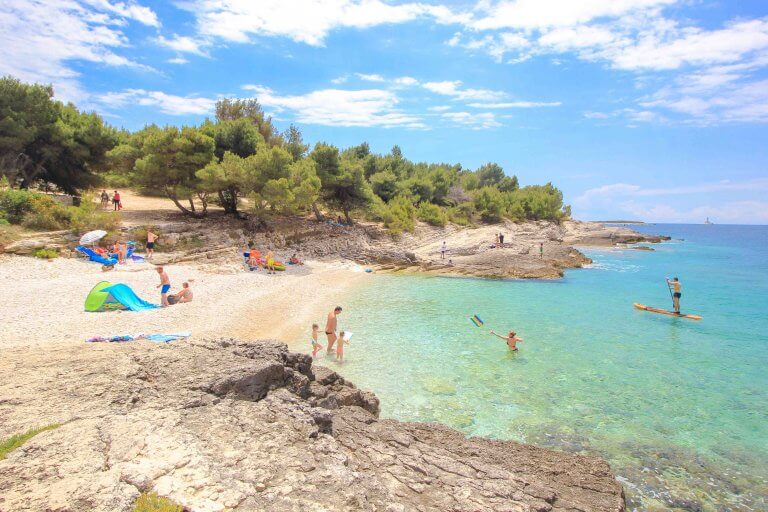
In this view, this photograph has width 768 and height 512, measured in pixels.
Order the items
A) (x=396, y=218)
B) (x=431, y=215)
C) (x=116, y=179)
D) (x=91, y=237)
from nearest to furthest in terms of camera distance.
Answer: (x=91, y=237)
(x=116, y=179)
(x=396, y=218)
(x=431, y=215)

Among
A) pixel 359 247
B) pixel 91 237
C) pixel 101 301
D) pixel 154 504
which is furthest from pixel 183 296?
pixel 359 247

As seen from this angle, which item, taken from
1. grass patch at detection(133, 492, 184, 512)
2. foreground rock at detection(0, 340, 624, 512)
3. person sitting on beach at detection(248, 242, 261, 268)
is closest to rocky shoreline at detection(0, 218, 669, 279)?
person sitting on beach at detection(248, 242, 261, 268)

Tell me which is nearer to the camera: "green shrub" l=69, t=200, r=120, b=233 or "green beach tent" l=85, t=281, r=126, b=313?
"green beach tent" l=85, t=281, r=126, b=313

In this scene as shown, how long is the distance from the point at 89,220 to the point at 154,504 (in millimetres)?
23260

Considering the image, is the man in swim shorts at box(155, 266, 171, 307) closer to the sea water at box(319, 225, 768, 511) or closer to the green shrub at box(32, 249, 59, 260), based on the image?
the sea water at box(319, 225, 768, 511)

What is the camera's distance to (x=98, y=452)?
476 cm

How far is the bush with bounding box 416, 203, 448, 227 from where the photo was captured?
43312 mm

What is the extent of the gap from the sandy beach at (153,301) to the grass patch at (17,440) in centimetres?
631

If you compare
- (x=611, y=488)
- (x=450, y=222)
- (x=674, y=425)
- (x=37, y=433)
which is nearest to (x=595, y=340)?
(x=674, y=425)

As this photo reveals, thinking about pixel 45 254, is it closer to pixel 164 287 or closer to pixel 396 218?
pixel 164 287

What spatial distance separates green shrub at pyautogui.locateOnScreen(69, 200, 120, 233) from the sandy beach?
3601mm

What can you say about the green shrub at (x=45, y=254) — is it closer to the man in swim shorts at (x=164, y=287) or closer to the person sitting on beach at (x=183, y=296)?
the man in swim shorts at (x=164, y=287)

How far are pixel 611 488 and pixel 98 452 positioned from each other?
7434mm

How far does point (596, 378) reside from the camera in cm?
1237
